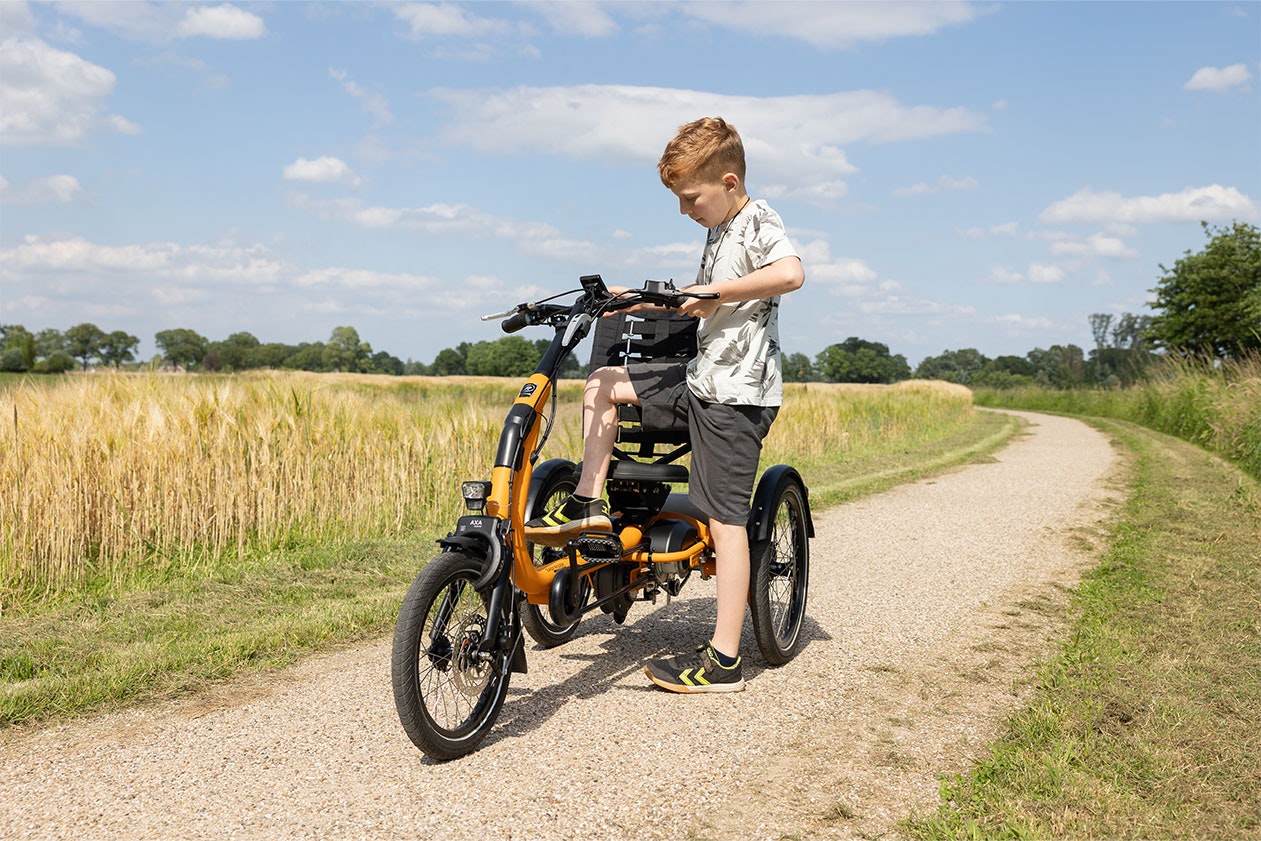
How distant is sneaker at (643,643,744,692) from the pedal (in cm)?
57

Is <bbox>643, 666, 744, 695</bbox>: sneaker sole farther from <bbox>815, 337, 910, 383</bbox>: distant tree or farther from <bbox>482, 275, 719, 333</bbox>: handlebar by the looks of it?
<bbox>815, 337, 910, 383</bbox>: distant tree

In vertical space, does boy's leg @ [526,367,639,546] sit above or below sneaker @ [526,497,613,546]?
above

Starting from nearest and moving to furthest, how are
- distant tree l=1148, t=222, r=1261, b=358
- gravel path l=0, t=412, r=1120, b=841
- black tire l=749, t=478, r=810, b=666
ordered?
gravel path l=0, t=412, r=1120, b=841
black tire l=749, t=478, r=810, b=666
distant tree l=1148, t=222, r=1261, b=358

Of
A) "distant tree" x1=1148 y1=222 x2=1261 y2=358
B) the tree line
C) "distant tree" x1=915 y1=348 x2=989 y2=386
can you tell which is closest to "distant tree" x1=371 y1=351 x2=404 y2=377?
the tree line

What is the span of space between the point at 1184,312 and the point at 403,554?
132ft

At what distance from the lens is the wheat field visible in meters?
6.41

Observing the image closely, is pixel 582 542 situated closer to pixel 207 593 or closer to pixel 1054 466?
pixel 207 593

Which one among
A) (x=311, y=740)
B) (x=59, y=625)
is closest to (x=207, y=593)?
(x=59, y=625)

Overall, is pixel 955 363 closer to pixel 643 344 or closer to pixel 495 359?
pixel 495 359

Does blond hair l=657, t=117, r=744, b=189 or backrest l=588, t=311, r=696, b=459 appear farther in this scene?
backrest l=588, t=311, r=696, b=459

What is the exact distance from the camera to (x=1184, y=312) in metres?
38.5

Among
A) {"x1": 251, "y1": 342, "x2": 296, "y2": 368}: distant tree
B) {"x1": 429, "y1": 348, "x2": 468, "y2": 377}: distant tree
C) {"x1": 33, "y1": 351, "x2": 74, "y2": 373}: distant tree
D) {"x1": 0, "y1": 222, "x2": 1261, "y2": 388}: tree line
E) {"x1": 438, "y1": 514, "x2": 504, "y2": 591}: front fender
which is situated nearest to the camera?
{"x1": 438, "y1": 514, "x2": 504, "y2": 591}: front fender

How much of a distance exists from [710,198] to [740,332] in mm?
590

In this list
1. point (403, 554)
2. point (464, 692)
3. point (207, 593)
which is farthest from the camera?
point (403, 554)
